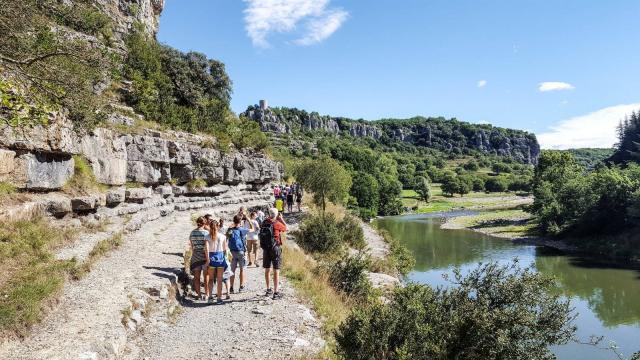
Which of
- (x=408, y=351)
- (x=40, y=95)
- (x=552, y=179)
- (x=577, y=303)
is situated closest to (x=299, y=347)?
(x=408, y=351)

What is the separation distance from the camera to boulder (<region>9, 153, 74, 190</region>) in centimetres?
984

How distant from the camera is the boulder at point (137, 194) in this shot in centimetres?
1639

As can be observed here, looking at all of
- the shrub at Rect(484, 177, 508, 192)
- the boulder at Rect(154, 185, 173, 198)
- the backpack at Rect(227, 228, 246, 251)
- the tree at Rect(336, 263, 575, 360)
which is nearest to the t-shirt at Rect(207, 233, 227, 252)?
the backpack at Rect(227, 228, 246, 251)

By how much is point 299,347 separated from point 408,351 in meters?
2.00

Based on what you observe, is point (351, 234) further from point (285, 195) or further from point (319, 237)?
point (319, 237)

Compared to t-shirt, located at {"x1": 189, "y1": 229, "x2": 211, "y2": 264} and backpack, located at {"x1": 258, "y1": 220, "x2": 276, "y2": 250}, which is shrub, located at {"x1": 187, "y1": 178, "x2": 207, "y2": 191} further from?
backpack, located at {"x1": 258, "y1": 220, "x2": 276, "y2": 250}

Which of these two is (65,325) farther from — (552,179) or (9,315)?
(552,179)

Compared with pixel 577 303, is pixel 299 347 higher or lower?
higher

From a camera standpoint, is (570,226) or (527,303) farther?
(570,226)

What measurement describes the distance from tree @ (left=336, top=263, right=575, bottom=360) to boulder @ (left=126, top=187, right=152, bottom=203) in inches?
433

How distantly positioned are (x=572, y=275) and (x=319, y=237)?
90.6 feet

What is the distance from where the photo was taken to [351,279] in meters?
16.6

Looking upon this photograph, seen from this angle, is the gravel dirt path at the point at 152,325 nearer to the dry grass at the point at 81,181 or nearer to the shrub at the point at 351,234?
the dry grass at the point at 81,181

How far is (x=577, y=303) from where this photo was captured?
31219mm
